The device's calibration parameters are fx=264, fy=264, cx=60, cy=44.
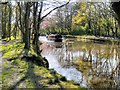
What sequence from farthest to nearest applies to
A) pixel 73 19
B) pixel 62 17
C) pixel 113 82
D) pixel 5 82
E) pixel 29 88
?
pixel 62 17 → pixel 73 19 → pixel 113 82 → pixel 5 82 → pixel 29 88

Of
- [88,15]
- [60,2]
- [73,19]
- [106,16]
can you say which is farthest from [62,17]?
[60,2]

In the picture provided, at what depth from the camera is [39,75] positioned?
8.59 metres

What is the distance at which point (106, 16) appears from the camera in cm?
3903

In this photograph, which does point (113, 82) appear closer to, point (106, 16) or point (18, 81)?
point (18, 81)

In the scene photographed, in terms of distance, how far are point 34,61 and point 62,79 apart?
4.37m

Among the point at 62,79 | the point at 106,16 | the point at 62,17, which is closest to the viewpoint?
the point at 62,79

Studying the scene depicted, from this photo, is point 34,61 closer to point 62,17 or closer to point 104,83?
point 104,83

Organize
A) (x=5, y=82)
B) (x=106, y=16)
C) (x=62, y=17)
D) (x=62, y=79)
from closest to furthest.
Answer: (x=5, y=82), (x=62, y=79), (x=106, y=16), (x=62, y=17)

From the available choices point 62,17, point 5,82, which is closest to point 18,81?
point 5,82

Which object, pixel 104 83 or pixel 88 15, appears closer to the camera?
pixel 104 83

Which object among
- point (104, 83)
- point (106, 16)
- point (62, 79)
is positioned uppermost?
point (106, 16)

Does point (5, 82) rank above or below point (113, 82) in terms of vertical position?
above

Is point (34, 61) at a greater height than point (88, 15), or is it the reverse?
point (88, 15)

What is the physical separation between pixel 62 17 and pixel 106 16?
1143 inches
